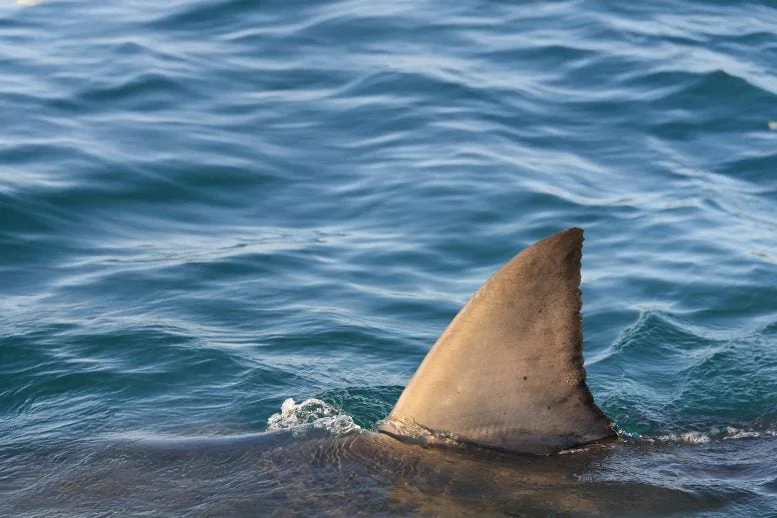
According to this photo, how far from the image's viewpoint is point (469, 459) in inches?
211

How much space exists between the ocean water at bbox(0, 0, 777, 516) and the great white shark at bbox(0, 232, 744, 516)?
3 centimetres

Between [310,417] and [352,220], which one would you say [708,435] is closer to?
[310,417]

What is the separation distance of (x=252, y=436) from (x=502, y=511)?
4.41ft

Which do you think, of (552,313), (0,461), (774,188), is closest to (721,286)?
(774,188)

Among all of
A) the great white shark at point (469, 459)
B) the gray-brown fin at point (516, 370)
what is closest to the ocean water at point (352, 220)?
the great white shark at point (469, 459)

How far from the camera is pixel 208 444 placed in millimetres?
5664

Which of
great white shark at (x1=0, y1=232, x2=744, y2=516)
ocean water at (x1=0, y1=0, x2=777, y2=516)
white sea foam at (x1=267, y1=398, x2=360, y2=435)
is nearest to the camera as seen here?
great white shark at (x1=0, y1=232, x2=744, y2=516)

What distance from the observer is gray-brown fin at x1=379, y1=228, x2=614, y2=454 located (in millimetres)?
5230

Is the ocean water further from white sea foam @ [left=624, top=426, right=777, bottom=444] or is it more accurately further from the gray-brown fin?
the gray-brown fin

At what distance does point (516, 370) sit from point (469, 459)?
44 cm

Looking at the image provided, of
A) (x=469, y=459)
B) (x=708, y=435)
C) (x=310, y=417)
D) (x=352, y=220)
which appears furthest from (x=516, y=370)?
(x=352, y=220)

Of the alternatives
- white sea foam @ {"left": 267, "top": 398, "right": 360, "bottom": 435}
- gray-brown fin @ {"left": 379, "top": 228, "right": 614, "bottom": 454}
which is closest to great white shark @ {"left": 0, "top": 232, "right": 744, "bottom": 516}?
gray-brown fin @ {"left": 379, "top": 228, "right": 614, "bottom": 454}

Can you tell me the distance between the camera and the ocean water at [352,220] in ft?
19.9

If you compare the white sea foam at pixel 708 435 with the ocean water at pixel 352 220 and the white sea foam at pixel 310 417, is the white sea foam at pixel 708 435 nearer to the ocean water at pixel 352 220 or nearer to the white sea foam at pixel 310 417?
the ocean water at pixel 352 220
